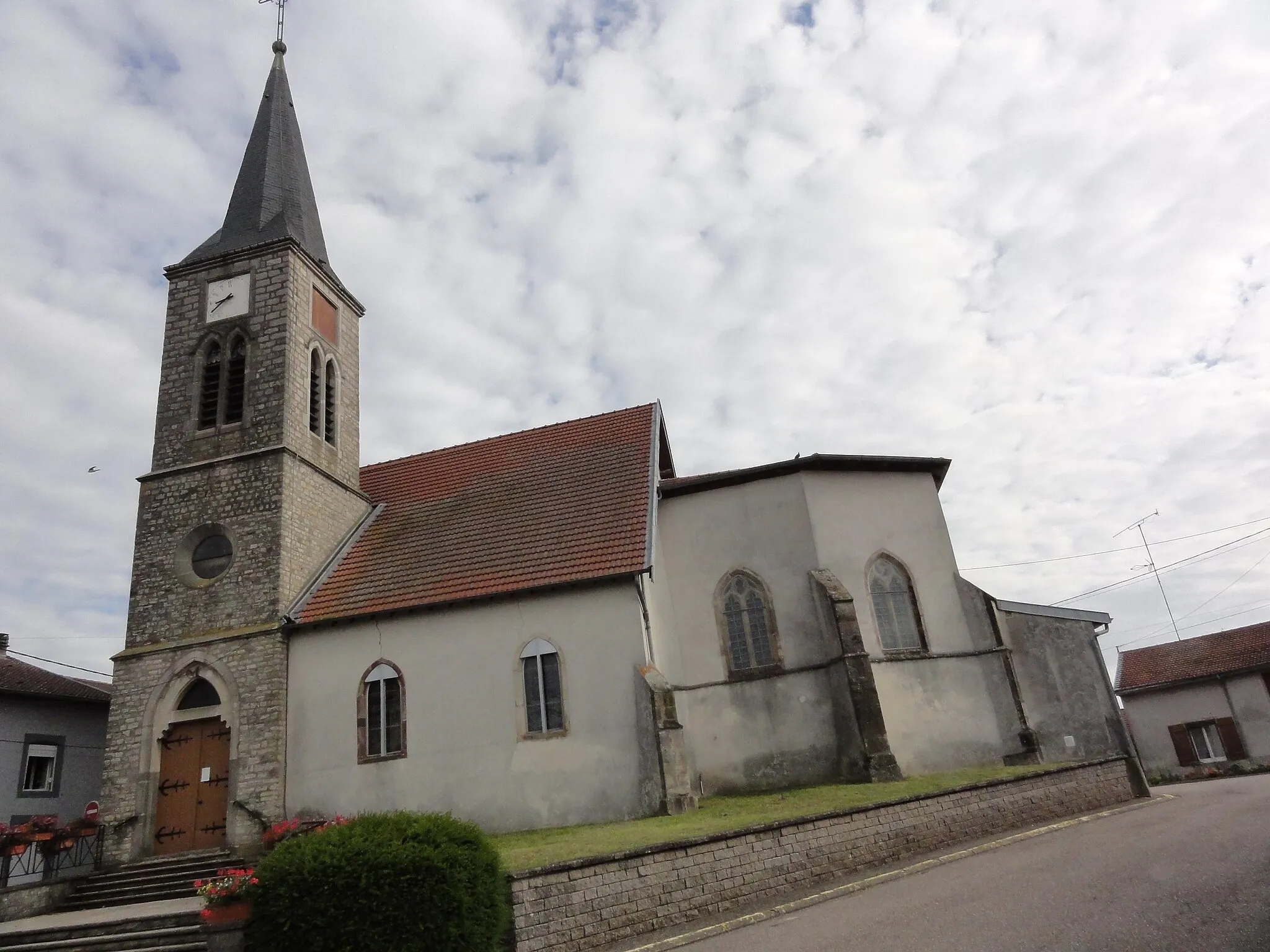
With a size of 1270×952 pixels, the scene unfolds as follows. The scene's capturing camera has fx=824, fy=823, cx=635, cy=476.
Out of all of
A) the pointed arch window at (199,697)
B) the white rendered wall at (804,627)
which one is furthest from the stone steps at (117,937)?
the white rendered wall at (804,627)

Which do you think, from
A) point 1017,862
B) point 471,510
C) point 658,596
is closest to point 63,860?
point 471,510

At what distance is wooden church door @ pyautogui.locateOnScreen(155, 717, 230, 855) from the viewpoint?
15797mm

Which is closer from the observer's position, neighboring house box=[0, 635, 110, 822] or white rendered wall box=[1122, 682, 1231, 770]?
neighboring house box=[0, 635, 110, 822]

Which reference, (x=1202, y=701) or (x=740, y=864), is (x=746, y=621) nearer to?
(x=740, y=864)

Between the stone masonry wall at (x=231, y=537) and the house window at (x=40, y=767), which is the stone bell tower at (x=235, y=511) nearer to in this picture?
the stone masonry wall at (x=231, y=537)

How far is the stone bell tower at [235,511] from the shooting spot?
1612 cm

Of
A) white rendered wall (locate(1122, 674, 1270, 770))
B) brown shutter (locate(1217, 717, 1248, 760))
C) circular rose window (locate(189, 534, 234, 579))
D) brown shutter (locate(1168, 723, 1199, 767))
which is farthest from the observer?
brown shutter (locate(1168, 723, 1199, 767))

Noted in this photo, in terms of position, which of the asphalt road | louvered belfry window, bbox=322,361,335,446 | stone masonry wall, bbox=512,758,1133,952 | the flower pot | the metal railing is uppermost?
louvered belfry window, bbox=322,361,335,446

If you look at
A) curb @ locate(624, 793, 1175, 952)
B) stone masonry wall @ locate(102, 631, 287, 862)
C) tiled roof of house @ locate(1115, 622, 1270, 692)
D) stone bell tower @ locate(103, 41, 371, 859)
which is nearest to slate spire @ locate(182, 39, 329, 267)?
stone bell tower @ locate(103, 41, 371, 859)

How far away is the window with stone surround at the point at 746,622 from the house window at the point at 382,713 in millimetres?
6896

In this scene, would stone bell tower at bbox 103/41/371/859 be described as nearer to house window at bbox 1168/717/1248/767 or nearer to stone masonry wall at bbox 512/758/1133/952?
stone masonry wall at bbox 512/758/1133/952

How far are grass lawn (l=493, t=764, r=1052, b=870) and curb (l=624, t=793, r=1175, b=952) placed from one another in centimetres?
98

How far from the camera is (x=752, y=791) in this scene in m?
16.6

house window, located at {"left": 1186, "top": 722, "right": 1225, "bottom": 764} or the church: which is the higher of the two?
the church
